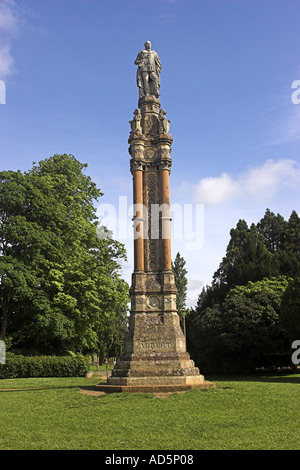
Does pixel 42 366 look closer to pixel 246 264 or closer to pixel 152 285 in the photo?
pixel 152 285

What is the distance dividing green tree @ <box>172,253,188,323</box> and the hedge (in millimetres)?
20074

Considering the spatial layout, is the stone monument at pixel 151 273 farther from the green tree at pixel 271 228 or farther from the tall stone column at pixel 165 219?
the green tree at pixel 271 228

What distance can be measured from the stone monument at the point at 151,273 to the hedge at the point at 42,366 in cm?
1100

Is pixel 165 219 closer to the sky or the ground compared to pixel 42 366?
closer to the sky

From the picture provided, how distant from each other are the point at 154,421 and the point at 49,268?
62.0 feet

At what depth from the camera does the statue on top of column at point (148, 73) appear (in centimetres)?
2041

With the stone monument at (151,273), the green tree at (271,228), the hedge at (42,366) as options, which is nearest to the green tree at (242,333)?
the hedge at (42,366)

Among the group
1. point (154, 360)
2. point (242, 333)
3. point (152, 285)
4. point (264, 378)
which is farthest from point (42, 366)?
point (264, 378)

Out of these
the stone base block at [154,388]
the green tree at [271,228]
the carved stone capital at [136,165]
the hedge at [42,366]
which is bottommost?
the hedge at [42,366]

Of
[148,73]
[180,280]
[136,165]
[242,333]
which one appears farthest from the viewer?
[180,280]

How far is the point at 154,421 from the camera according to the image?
31.8ft

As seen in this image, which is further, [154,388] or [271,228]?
[271,228]

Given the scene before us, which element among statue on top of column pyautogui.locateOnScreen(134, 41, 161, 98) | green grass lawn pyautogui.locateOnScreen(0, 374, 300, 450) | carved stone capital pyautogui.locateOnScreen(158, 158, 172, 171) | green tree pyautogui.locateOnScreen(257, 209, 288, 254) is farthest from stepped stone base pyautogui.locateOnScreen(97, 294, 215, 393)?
green tree pyautogui.locateOnScreen(257, 209, 288, 254)
